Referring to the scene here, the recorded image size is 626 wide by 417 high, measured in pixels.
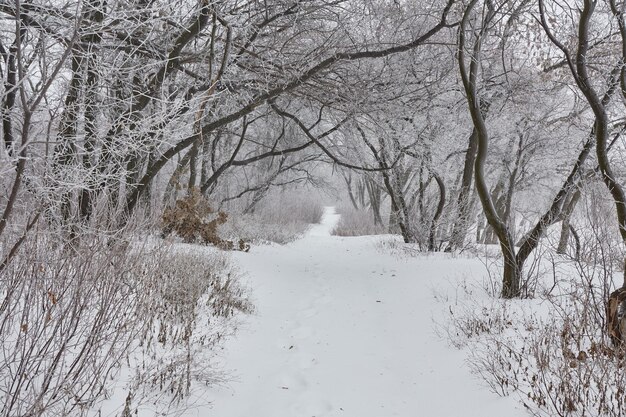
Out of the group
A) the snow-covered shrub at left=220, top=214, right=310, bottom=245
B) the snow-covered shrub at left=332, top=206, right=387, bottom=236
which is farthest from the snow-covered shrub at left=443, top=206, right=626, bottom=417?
the snow-covered shrub at left=332, top=206, right=387, bottom=236

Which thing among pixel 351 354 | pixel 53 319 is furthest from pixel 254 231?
pixel 53 319

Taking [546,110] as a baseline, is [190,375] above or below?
below

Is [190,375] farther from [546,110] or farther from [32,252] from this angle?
[546,110]

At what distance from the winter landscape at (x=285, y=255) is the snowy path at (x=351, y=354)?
0.03 meters

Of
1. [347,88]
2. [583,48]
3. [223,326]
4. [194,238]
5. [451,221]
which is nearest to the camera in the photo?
[583,48]

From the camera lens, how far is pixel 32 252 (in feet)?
7.23

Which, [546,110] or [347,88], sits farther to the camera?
[546,110]

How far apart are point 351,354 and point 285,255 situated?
6.02 metres

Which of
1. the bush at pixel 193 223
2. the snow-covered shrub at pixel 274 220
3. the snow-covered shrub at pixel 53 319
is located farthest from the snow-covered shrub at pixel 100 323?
the snow-covered shrub at pixel 274 220

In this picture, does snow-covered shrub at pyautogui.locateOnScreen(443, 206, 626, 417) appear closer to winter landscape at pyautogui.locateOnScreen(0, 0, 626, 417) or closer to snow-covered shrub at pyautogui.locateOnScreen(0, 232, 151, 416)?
winter landscape at pyautogui.locateOnScreen(0, 0, 626, 417)

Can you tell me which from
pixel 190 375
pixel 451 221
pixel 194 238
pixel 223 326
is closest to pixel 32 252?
pixel 190 375

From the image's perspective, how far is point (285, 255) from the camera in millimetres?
10242

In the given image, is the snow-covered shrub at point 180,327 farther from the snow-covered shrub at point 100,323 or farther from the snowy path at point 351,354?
the snowy path at point 351,354

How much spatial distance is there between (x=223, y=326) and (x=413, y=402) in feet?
6.91
